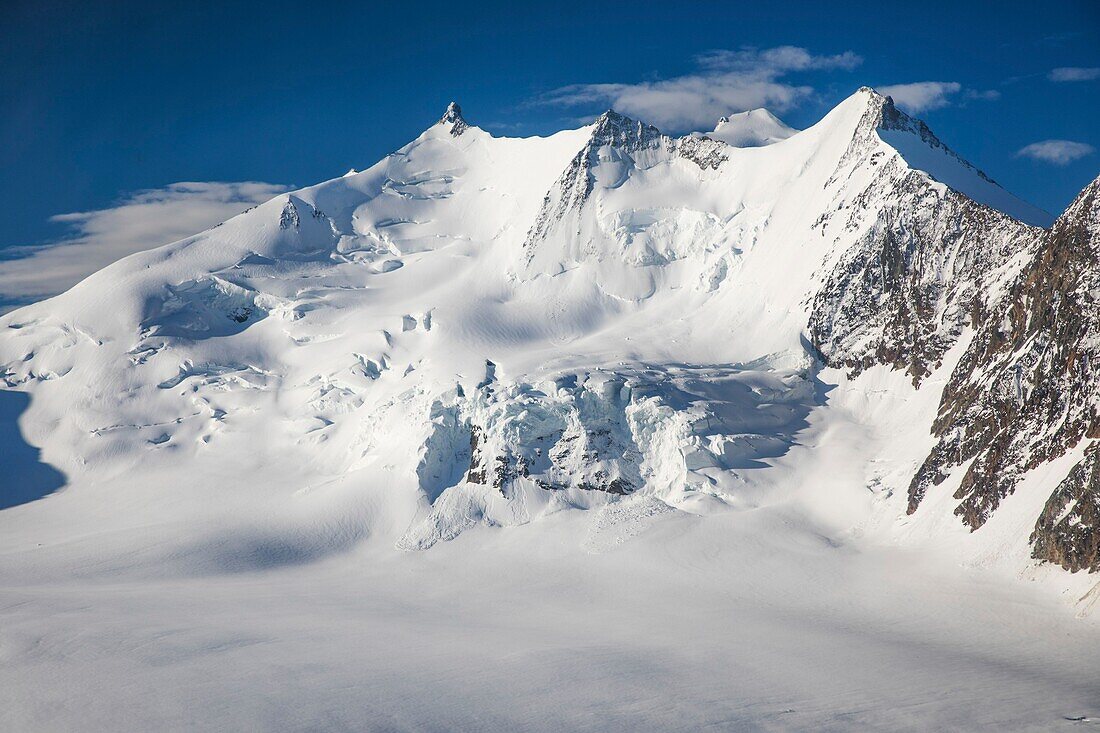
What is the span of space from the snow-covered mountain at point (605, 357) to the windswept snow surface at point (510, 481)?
20.7 inches

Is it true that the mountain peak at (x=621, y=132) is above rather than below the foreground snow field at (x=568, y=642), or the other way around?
above

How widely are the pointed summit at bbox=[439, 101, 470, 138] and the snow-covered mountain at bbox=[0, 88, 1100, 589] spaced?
2282 cm

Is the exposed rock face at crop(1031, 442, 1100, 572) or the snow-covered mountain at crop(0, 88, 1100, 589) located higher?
the snow-covered mountain at crop(0, 88, 1100, 589)

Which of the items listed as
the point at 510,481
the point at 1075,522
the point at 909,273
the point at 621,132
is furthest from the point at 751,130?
the point at 1075,522

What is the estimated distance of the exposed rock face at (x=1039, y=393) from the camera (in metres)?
73.2

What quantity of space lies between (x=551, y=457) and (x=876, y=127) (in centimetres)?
5605

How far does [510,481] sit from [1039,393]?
160ft

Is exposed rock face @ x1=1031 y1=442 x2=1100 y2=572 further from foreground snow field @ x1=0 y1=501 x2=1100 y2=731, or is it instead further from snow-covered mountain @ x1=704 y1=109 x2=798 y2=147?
snow-covered mountain @ x1=704 y1=109 x2=798 y2=147

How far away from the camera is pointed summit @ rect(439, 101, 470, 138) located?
181250 millimetres

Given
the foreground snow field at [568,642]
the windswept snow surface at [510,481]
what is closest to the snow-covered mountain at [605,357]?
the windswept snow surface at [510,481]

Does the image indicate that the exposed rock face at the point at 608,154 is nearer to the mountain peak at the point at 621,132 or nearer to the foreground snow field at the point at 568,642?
the mountain peak at the point at 621,132

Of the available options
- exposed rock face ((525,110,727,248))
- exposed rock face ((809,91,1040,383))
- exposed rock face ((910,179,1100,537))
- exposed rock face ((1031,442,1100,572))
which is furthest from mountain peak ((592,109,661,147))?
exposed rock face ((1031,442,1100,572))

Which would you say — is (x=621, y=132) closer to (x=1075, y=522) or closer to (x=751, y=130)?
(x=751, y=130)

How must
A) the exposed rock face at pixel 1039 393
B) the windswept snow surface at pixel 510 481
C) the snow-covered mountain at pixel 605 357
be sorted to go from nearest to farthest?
the windswept snow surface at pixel 510 481 < the exposed rock face at pixel 1039 393 < the snow-covered mountain at pixel 605 357
